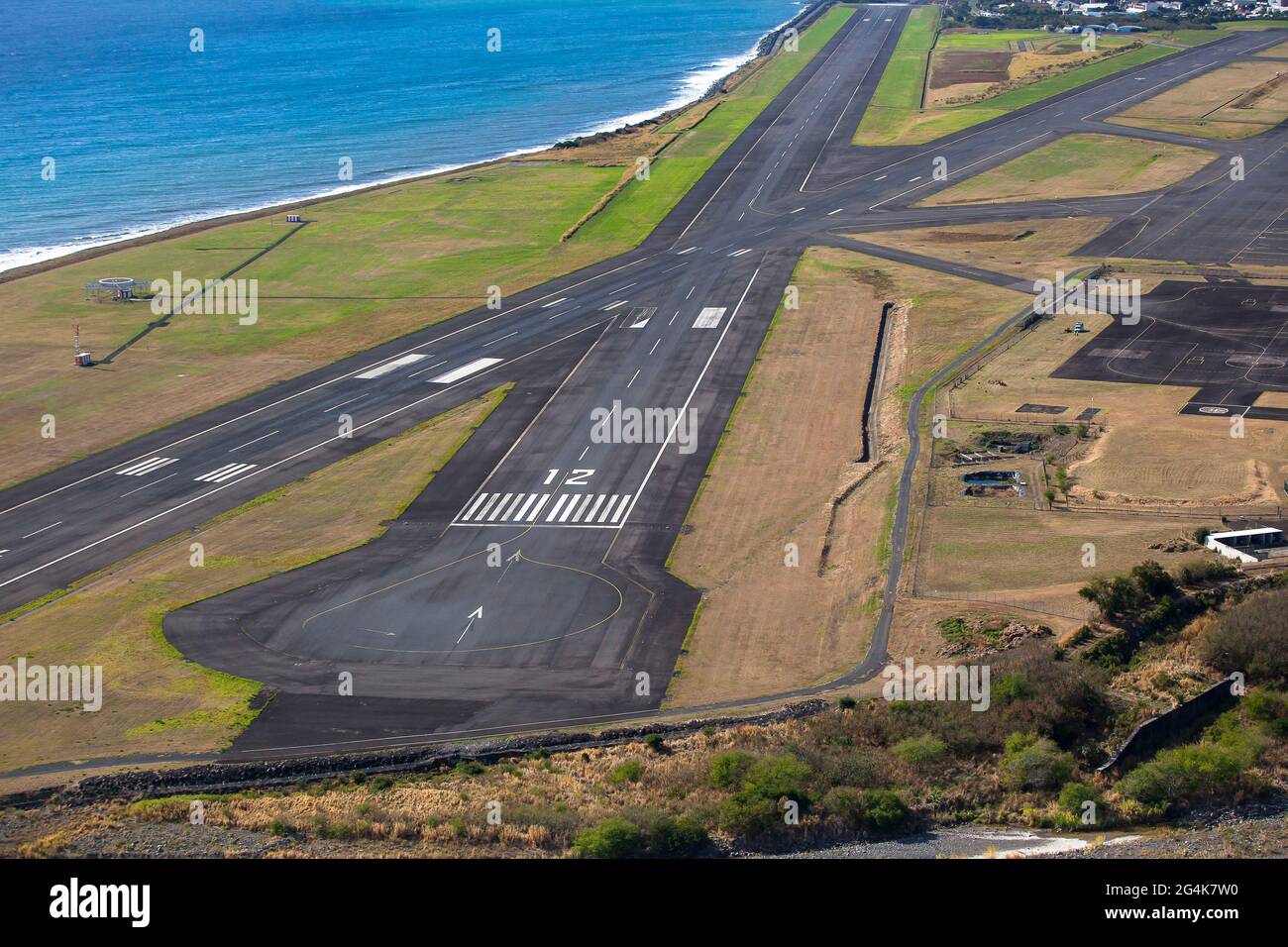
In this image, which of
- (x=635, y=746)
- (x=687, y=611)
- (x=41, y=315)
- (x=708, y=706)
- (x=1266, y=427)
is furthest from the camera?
(x=41, y=315)

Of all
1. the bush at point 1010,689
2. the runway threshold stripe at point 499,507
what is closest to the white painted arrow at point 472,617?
the runway threshold stripe at point 499,507

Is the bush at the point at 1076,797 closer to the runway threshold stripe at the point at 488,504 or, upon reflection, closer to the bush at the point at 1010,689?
the bush at the point at 1010,689

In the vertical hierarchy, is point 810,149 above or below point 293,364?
above

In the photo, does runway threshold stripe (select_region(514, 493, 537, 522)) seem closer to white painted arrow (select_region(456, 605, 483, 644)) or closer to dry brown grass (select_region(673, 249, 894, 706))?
dry brown grass (select_region(673, 249, 894, 706))

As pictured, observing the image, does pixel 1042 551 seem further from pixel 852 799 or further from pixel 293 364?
pixel 293 364

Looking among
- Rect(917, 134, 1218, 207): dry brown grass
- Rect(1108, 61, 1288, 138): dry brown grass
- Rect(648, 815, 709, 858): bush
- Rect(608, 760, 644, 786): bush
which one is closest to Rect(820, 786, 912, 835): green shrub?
Rect(648, 815, 709, 858): bush
